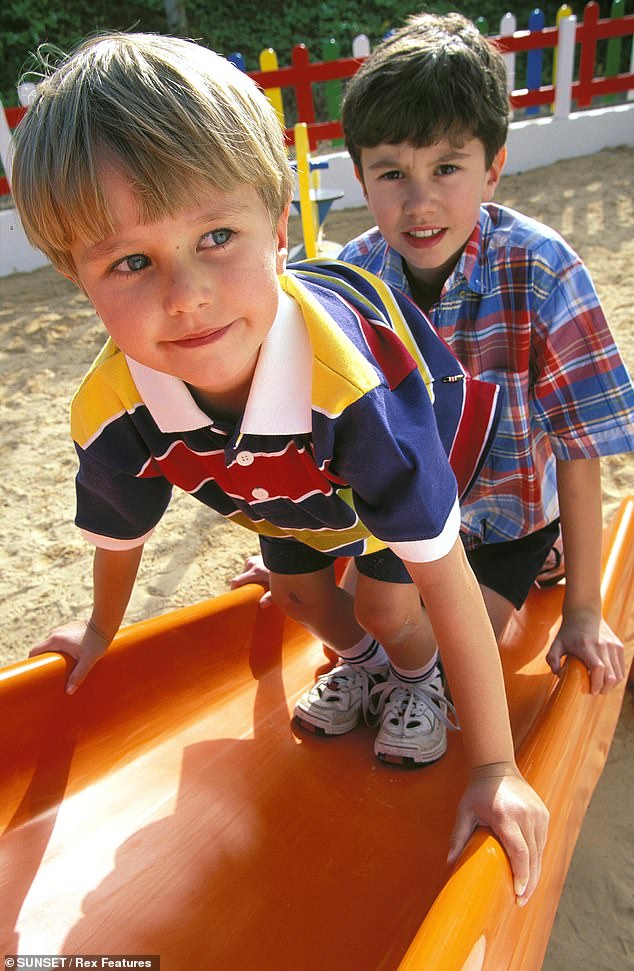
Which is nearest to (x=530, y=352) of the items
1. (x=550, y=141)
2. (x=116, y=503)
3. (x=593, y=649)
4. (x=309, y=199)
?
(x=593, y=649)

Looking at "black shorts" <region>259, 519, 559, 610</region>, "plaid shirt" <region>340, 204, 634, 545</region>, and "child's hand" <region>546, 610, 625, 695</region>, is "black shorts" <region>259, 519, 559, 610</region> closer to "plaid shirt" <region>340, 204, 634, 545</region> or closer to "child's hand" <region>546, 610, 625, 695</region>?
"plaid shirt" <region>340, 204, 634, 545</region>

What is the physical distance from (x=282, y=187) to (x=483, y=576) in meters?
0.80

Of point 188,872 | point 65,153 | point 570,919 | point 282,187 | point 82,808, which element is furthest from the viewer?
point 570,919

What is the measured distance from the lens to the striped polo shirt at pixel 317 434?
2.78ft

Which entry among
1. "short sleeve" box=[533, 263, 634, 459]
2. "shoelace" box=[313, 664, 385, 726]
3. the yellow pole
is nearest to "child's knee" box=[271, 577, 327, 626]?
"shoelace" box=[313, 664, 385, 726]

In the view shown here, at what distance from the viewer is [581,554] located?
1286mm

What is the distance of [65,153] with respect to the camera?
2.54ft

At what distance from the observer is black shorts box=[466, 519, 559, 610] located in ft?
4.70

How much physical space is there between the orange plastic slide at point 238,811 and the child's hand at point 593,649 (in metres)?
0.04

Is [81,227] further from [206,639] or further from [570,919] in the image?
[570,919]

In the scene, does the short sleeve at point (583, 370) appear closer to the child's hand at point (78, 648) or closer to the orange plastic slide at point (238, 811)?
the orange plastic slide at point (238, 811)

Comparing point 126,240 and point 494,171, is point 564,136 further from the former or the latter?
point 126,240

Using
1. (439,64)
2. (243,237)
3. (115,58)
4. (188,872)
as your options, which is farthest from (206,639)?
(439,64)

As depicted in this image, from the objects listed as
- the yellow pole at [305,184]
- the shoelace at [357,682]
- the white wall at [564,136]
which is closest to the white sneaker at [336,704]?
the shoelace at [357,682]
